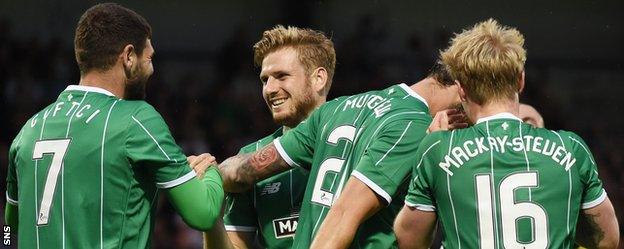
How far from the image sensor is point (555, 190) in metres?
3.81

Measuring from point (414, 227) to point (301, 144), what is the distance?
0.89 m

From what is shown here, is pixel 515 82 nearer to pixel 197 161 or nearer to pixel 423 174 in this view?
pixel 423 174

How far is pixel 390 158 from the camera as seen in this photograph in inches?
165

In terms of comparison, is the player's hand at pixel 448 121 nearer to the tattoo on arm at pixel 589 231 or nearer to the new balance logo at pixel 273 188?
the tattoo on arm at pixel 589 231

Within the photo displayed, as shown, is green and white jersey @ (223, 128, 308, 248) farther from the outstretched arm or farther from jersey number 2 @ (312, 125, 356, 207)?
the outstretched arm

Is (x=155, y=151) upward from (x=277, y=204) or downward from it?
upward

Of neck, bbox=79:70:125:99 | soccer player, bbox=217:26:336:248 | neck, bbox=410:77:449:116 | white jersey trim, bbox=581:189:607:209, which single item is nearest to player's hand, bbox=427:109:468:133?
neck, bbox=410:77:449:116

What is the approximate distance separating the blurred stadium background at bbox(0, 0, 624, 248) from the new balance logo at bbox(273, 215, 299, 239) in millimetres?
6195

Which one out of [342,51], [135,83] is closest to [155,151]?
[135,83]

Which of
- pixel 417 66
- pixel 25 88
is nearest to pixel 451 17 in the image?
pixel 417 66

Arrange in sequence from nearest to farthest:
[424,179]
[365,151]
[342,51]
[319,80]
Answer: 1. [424,179]
2. [365,151]
3. [319,80]
4. [342,51]

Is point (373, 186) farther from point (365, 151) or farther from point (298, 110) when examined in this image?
point (298, 110)

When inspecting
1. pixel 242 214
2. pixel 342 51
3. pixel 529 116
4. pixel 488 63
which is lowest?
pixel 342 51

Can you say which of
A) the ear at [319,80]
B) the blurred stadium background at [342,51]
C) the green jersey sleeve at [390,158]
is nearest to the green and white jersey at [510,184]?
the green jersey sleeve at [390,158]
